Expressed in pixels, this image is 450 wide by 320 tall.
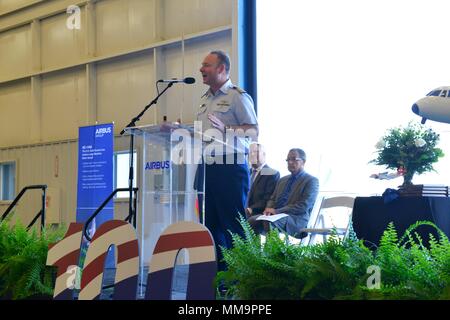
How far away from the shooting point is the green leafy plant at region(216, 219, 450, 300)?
152 cm

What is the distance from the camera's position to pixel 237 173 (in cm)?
331

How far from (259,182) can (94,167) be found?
262 centimetres

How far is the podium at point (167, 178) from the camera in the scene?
3.56 metres

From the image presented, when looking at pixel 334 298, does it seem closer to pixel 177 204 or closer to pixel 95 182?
pixel 177 204

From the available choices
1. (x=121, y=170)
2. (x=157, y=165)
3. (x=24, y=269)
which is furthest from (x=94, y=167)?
(x=24, y=269)

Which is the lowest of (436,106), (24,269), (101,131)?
(24,269)

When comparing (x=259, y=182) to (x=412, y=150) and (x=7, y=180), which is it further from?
(x=7, y=180)

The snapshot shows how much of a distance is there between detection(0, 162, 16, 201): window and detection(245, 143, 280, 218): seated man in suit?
5330 millimetres

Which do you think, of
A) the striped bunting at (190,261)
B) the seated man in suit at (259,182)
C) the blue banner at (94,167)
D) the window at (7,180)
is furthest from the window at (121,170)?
the striped bunting at (190,261)

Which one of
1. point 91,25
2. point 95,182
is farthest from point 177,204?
point 91,25

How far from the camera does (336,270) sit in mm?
1604

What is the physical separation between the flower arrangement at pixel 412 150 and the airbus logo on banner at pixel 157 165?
53.0 inches

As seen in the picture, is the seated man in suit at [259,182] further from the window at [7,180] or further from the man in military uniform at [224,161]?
the window at [7,180]

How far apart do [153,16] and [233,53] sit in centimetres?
153
